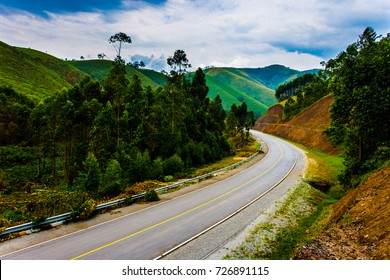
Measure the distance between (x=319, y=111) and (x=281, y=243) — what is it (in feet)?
245

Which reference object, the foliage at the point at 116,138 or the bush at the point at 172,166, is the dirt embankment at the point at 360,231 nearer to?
the foliage at the point at 116,138

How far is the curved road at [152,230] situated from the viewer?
12336 mm

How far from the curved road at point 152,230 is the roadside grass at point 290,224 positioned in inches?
113

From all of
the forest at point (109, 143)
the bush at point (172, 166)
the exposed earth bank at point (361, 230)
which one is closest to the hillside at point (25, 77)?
the forest at point (109, 143)

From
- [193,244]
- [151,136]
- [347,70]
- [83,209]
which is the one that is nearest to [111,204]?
[83,209]

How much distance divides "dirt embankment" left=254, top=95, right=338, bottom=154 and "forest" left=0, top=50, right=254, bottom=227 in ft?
75.4

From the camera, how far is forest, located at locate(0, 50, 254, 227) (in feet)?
78.4

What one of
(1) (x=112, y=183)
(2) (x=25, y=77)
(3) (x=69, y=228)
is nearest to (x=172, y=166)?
(1) (x=112, y=183)

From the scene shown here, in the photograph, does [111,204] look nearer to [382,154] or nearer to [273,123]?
[382,154]

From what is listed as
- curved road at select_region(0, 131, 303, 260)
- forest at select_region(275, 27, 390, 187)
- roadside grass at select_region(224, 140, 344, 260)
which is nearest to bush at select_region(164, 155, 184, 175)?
curved road at select_region(0, 131, 303, 260)

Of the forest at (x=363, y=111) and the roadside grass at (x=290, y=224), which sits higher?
the forest at (x=363, y=111)

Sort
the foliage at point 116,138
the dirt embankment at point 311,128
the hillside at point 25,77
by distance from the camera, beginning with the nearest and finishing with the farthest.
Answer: the foliage at point 116,138, the dirt embankment at point 311,128, the hillside at point 25,77
